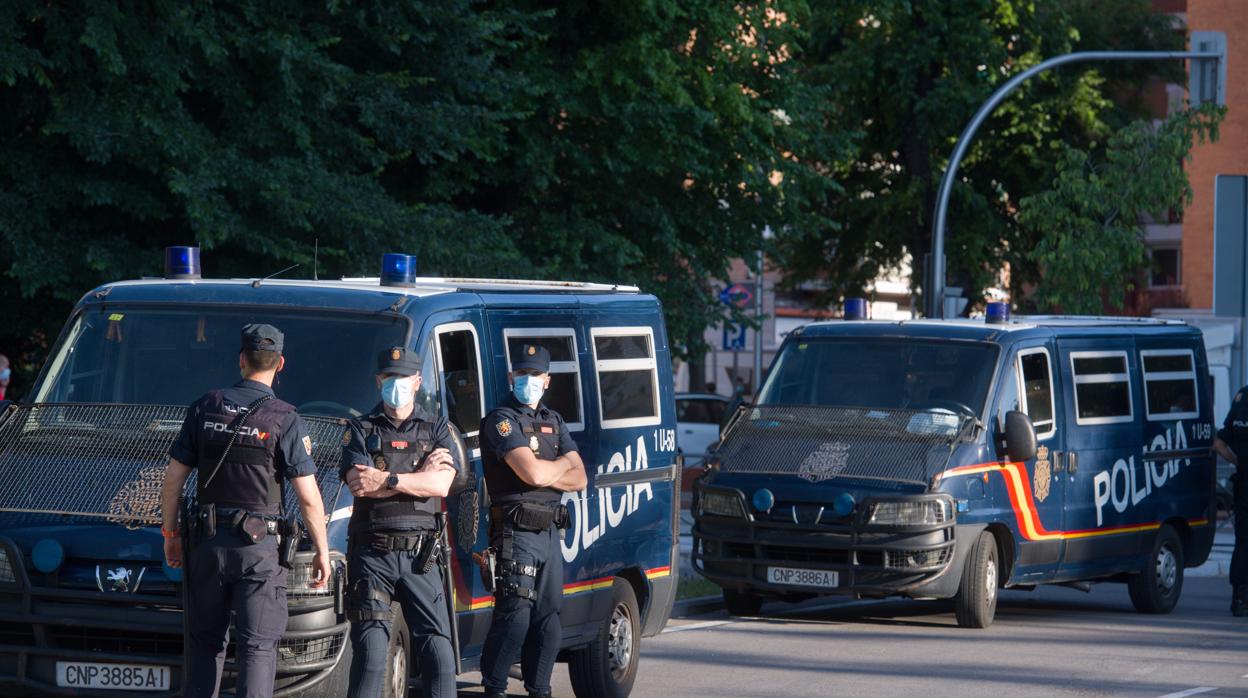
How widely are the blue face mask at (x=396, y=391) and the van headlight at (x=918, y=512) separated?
6171 mm

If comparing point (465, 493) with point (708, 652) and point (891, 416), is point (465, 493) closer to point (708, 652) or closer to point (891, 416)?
point (708, 652)

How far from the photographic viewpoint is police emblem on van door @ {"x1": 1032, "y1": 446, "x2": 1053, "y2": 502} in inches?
549

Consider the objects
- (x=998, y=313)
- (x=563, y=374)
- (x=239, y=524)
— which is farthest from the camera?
(x=998, y=313)

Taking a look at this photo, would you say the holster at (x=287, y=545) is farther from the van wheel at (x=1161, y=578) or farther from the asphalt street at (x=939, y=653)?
the van wheel at (x=1161, y=578)

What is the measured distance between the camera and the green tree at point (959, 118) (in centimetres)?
3528

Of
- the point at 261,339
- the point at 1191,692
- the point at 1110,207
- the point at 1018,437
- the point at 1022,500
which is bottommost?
the point at 1191,692

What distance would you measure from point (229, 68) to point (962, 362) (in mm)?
8233

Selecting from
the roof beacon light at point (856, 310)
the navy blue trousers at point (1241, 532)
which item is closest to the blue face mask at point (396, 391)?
the roof beacon light at point (856, 310)

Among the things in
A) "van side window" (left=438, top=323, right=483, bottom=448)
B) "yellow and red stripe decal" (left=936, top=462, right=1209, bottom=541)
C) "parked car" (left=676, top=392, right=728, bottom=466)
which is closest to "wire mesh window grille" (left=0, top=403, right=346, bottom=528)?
"van side window" (left=438, top=323, right=483, bottom=448)

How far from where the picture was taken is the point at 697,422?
104 feet

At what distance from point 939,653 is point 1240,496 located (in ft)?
13.3

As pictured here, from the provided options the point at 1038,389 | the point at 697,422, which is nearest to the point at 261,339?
the point at 1038,389

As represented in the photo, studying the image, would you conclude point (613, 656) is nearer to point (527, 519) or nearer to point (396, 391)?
point (527, 519)

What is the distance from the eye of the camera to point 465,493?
834 centimetres
